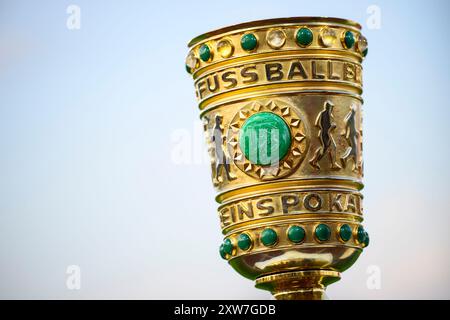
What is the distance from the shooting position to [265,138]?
36.7ft

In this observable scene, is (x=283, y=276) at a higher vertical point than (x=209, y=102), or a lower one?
lower

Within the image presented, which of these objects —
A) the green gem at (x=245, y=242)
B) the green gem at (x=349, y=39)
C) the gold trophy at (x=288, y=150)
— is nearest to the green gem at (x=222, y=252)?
the gold trophy at (x=288, y=150)

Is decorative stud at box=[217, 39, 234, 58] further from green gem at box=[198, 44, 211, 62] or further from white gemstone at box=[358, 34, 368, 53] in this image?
white gemstone at box=[358, 34, 368, 53]

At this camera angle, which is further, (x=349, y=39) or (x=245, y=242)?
(x=349, y=39)

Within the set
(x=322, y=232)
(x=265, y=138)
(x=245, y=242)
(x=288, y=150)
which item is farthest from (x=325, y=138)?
(x=245, y=242)

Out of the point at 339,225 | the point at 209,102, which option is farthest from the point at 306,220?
the point at 209,102

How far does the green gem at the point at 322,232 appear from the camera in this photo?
1115 cm

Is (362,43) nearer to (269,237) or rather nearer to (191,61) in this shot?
(191,61)

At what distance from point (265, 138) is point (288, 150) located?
16cm

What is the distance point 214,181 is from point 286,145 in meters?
0.56

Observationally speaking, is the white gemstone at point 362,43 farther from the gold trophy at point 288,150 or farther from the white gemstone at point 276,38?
the white gemstone at point 276,38

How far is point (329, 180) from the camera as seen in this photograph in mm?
11227
